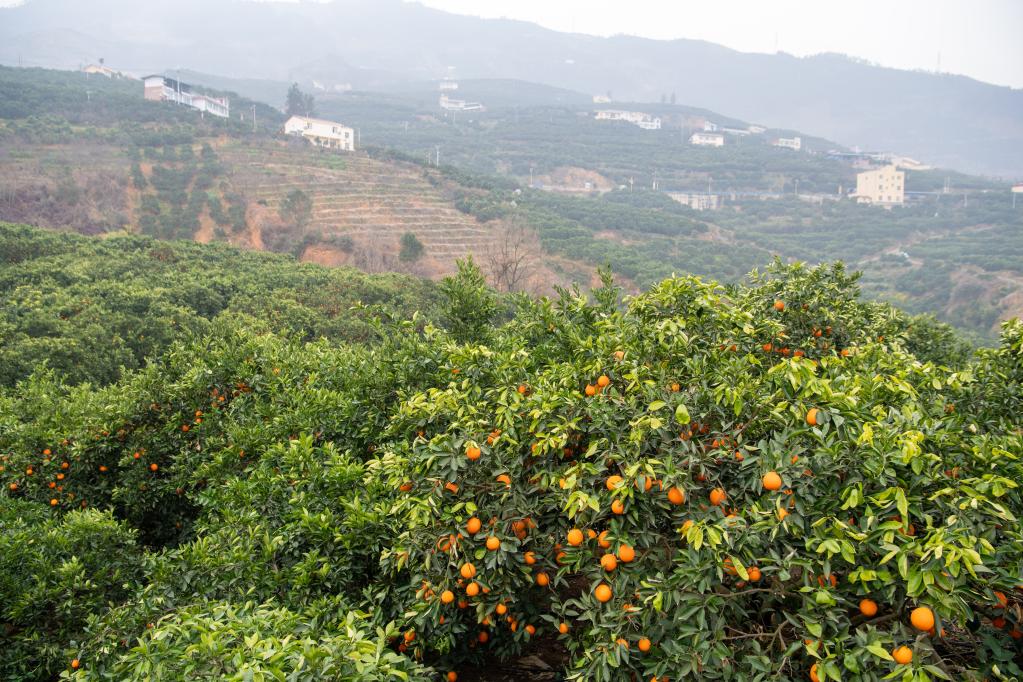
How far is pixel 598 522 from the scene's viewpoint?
2895 millimetres

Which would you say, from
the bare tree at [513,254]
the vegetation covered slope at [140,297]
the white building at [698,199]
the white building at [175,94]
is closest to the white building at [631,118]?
the white building at [698,199]

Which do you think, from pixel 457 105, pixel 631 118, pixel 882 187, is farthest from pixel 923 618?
pixel 457 105

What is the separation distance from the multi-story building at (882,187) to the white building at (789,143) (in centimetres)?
2670

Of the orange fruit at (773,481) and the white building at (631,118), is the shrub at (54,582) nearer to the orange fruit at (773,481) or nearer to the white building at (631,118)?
the orange fruit at (773,481)

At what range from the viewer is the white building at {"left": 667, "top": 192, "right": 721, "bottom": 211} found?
6550 centimetres

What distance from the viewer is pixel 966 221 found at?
5600cm

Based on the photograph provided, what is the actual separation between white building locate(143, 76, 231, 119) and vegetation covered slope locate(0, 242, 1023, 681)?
57.6 meters

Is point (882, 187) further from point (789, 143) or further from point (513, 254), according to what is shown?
point (513, 254)

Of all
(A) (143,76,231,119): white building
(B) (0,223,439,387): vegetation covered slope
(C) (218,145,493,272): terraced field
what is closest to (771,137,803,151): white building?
(C) (218,145,493,272): terraced field

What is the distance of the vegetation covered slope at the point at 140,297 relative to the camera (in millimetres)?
12781

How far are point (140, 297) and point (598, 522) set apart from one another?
645 inches

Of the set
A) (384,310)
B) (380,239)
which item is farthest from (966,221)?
(384,310)

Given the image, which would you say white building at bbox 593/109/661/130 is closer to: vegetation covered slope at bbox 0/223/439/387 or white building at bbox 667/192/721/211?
white building at bbox 667/192/721/211

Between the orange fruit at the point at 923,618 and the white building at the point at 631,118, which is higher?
the white building at the point at 631,118
